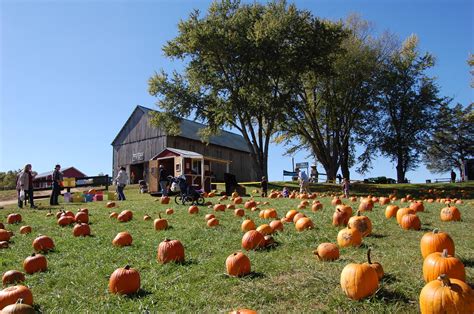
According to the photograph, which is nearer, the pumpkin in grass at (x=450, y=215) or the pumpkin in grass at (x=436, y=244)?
the pumpkin in grass at (x=436, y=244)

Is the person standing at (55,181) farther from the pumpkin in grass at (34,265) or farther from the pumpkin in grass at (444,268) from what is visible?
the pumpkin in grass at (444,268)

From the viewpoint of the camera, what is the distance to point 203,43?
30.5 m

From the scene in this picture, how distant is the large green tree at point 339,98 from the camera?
3631 cm

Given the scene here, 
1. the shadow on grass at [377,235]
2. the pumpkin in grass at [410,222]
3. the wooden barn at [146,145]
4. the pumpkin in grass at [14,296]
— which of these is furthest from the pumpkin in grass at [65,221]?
the wooden barn at [146,145]

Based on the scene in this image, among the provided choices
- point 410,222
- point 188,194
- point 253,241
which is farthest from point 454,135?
point 253,241

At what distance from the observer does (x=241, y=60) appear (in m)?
31.6

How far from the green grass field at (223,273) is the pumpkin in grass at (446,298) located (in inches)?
9.3

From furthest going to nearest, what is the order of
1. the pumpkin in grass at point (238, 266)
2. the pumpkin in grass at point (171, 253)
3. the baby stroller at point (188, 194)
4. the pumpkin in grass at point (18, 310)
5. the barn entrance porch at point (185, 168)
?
the barn entrance porch at point (185, 168)
the baby stroller at point (188, 194)
the pumpkin in grass at point (171, 253)
the pumpkin in grass at point (238, 266)
the pumpkin in grass at point (18, 310)

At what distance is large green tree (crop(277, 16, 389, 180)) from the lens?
3631cm

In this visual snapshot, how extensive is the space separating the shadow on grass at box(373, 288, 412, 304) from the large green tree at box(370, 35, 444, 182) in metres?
39.6

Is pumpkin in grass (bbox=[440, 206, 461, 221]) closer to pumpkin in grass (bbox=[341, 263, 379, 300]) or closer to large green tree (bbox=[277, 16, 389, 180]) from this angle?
pumpkin in grass (bbox=[341, 263, 379, 300])

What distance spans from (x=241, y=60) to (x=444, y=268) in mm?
29467

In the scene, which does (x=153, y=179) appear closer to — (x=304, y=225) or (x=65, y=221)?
(x=65, y=221)

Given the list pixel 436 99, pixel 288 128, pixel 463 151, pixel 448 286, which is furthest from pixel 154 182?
pixel 463 151
